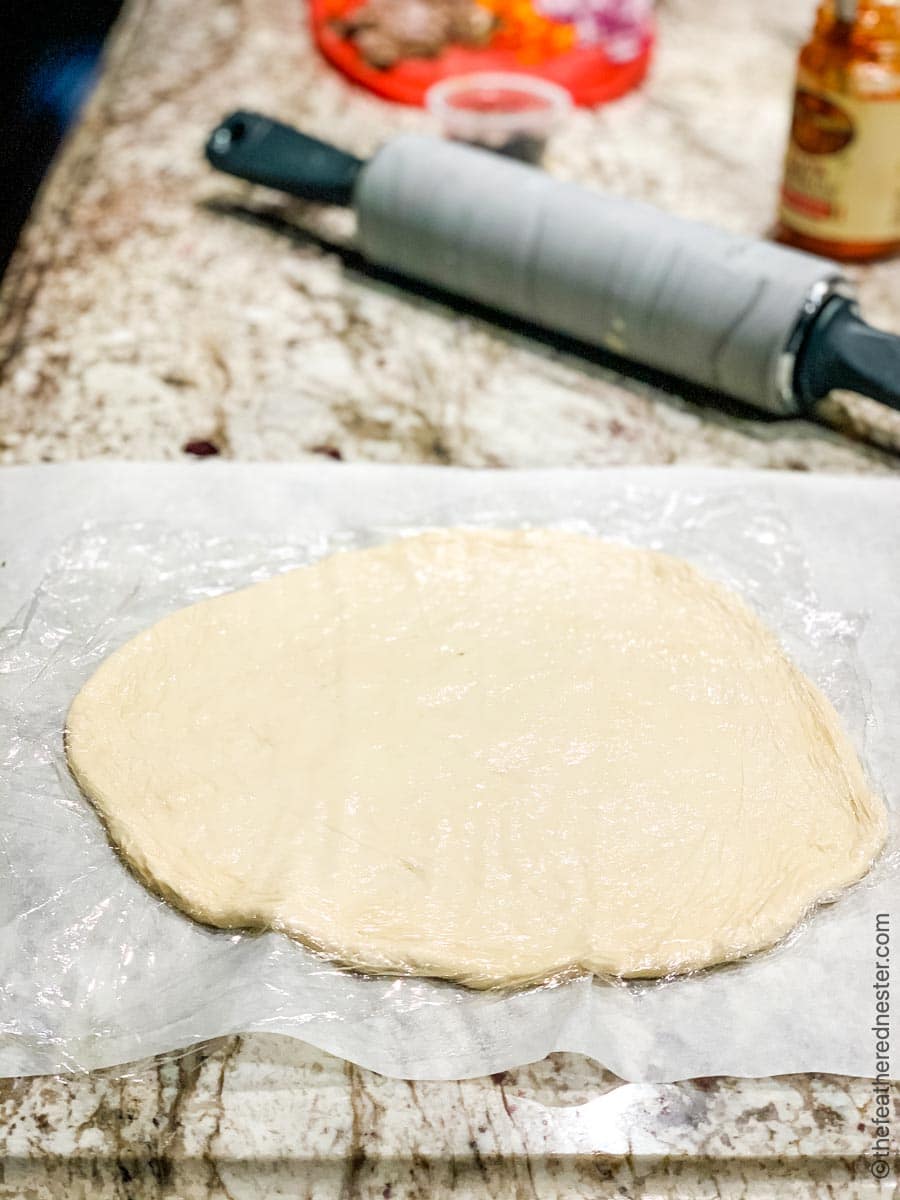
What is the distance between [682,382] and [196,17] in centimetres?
129

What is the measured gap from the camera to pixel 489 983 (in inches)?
28.9

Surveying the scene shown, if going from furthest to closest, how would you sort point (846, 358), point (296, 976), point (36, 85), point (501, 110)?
point (36, 85)
point (501, 110)
point (846, 358)
point (296, 976)

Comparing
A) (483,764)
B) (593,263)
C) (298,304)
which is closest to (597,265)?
(593,263)

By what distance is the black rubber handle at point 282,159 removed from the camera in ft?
4.54

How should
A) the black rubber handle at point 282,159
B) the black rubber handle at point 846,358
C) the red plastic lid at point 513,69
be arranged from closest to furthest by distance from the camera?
1. the black rubber handle at point 846,358
2. the black rubber handle at point 282,159
3. the red plastic lid at point 513,69

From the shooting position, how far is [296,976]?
0.74 m

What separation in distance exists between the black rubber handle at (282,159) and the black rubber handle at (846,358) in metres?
0.60

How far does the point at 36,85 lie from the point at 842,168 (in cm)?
123

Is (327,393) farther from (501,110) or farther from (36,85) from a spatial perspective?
(36,85)

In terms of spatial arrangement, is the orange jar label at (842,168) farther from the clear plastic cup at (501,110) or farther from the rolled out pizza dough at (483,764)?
the rolled out pizza dough at (483,764)

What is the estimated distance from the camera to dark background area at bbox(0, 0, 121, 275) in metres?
1.66

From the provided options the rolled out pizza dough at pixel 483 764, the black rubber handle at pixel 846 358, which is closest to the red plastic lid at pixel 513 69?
the black rubber handle at pixel 846 358

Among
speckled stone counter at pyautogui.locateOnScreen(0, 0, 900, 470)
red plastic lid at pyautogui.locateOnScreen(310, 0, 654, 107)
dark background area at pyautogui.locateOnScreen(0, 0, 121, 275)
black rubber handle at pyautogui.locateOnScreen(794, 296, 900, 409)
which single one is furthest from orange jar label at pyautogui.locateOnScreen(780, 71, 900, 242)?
dark background area at pyautogui.locateOnScreen(0, 0, 121, 275)

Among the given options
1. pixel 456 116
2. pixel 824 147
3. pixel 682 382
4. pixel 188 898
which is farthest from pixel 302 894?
pixel 456 116
